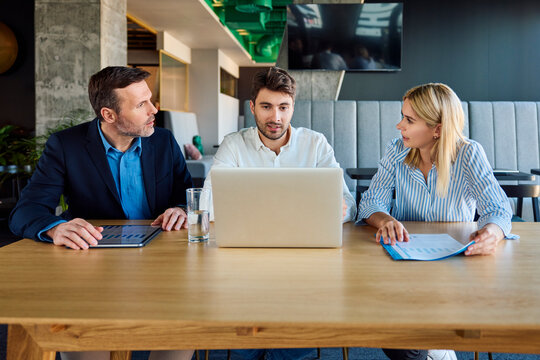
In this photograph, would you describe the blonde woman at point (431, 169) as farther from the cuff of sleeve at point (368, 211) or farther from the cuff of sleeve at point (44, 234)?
the cuff of sleeve at point (44, 234)

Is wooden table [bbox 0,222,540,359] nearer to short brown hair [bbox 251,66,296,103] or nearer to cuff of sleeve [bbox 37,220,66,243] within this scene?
cuff of sleeve [bbox 37,220,66,243]

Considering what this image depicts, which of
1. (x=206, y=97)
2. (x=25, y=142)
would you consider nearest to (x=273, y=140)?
(x=25, y=142)

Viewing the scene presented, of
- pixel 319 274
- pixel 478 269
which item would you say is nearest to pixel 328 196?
pixel 319 274

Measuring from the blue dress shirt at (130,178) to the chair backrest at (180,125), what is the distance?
18.4ft

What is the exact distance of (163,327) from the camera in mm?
767

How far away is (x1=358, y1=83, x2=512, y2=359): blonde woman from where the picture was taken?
1.64m

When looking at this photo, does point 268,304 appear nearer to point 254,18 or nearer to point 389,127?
point 389,127

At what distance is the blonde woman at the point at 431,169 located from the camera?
1.64 metres

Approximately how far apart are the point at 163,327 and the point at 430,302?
478mm

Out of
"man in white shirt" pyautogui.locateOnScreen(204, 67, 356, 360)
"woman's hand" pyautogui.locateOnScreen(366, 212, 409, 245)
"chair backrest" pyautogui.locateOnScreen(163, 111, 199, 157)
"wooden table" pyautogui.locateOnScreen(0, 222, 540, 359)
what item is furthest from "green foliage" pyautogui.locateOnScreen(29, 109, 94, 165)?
"woman's hand" pyautogui.locateOnScreen(366, 212, 409, 245)

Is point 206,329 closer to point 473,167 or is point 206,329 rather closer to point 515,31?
point 473,167

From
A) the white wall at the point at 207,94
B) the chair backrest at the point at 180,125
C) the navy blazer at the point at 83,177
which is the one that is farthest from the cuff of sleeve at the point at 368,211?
the white wall at the point at 207,94

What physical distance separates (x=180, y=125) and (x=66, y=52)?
3476mm

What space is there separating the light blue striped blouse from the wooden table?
518 millimetres
